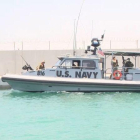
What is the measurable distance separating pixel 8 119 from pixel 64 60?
7511 millimetres

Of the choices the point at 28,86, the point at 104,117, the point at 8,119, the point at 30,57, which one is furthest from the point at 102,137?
the point at 30,57

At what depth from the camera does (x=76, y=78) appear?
56.6ft

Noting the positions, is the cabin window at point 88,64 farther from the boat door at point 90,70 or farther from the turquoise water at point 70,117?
the turquoise water at point 70,117

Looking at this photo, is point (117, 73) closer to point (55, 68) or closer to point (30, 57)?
point (55, 68)

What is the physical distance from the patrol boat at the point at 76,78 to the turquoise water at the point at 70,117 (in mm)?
1018

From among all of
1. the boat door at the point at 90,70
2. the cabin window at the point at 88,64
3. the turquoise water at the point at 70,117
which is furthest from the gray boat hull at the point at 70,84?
the turquoise water at the point at 70,117

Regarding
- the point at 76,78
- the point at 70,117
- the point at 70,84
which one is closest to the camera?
the point at 70,117

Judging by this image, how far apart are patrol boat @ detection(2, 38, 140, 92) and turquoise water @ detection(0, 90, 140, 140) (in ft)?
3.34

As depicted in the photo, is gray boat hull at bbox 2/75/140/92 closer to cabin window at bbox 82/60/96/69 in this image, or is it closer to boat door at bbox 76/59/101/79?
boat door at bbox 76/59/101/79

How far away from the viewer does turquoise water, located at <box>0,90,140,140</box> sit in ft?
28.7

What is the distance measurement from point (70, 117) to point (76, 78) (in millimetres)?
6584

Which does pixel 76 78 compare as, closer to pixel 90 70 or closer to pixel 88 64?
pixel 90 70

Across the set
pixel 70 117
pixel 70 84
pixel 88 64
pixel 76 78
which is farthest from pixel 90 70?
pixel 70 117

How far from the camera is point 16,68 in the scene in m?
28.5
